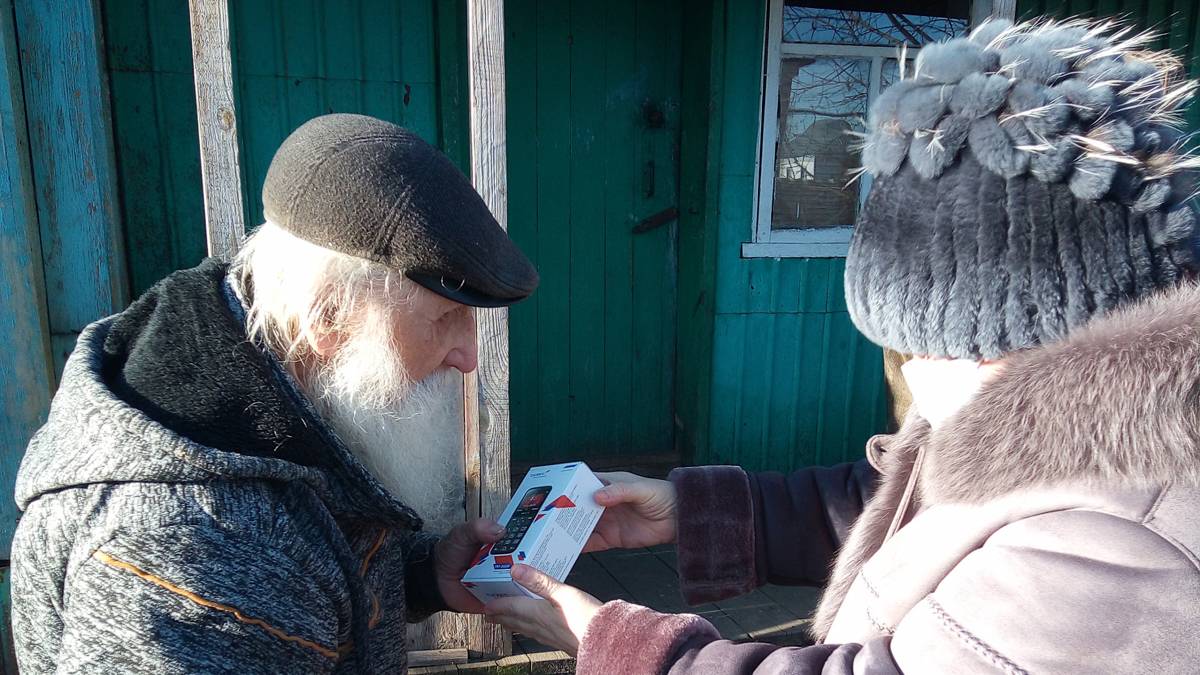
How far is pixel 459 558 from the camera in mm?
1905

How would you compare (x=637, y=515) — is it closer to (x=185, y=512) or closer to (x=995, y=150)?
(x=185, y=512)

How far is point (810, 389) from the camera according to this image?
454 cm

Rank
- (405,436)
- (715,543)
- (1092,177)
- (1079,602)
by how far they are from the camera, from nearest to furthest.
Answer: (1079,602)
(1092,177)
(405,436)
(715,543)

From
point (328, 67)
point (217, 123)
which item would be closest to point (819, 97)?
point (328, 67)

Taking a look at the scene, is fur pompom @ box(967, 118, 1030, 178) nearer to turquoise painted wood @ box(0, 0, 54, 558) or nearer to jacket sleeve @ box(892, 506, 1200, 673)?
jacket sleeve @ box(892, 506, 1200, 673)

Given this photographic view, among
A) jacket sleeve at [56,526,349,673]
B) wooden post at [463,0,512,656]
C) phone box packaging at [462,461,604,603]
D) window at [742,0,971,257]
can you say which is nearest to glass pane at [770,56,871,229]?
window at [742,0,971,257]

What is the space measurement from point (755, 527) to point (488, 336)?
107cm

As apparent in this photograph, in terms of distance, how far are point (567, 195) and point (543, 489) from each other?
8.85 feet

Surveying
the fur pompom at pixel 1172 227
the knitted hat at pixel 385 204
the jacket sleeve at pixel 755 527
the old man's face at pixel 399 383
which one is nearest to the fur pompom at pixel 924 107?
the fur pompom at pixel 1172 227

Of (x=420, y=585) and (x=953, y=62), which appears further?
(x=420, y=585)

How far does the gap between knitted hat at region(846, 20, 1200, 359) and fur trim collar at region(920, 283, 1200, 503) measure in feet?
0.22

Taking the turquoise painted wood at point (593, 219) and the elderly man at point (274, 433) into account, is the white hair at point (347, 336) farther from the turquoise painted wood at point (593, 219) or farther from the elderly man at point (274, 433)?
A: the turquoise painted wood at point (593, 219)

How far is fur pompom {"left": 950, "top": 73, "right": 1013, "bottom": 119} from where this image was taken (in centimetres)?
116

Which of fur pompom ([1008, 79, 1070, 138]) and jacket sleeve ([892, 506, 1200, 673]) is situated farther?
fur pompom ([1008, 79, 1070, 138])
